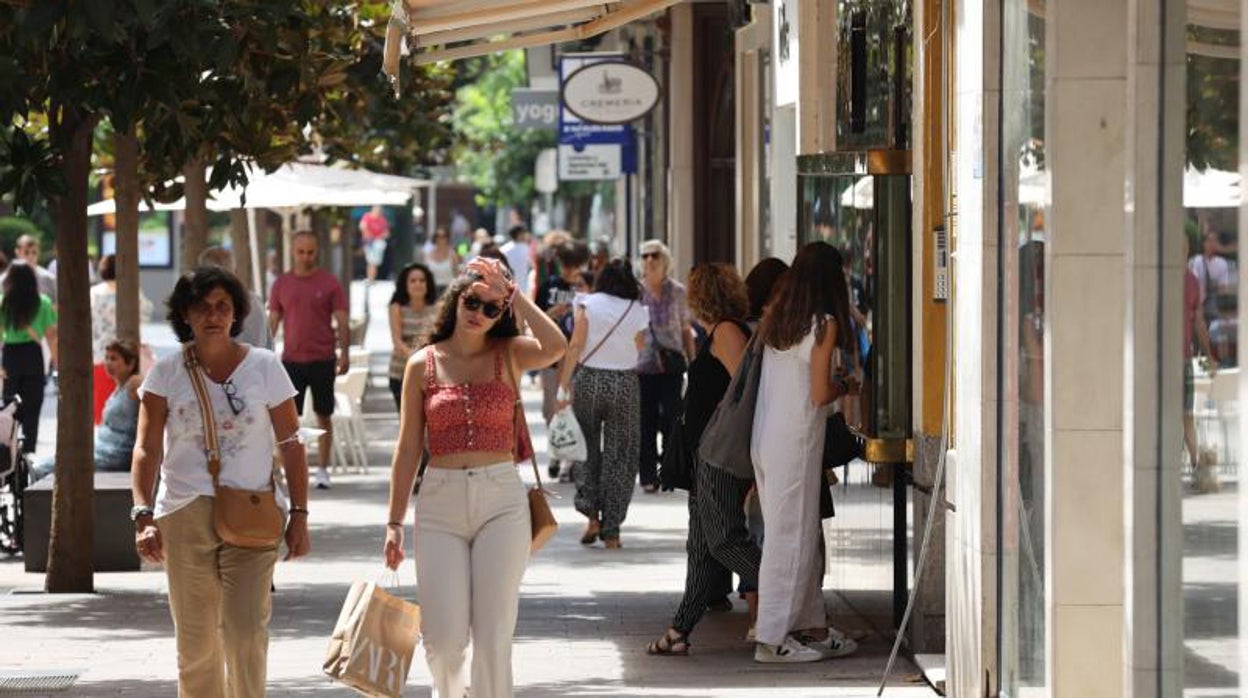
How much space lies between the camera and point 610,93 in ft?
81.5

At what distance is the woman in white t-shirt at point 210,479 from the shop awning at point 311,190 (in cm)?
991

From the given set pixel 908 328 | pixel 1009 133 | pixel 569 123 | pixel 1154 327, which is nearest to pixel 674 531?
pixel 908 328

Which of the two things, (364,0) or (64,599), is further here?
(364,0)

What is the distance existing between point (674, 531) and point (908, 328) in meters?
5.62

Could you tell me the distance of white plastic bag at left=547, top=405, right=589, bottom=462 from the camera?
47.3 feet

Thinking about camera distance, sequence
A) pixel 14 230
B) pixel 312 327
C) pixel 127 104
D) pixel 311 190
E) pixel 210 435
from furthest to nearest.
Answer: pixel 14 230 → pixel 311 190 → pixel 312 327 → pixel 127 104 → pixel 210 435

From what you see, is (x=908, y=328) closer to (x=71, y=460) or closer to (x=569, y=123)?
(x=71, y=460)

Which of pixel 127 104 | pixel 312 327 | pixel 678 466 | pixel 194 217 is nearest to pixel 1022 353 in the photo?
pixel 678 466

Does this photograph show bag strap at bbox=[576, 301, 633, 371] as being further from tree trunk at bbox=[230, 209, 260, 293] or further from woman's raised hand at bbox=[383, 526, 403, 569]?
woman's raised hand at bbox=[383, 526, 403, 569]

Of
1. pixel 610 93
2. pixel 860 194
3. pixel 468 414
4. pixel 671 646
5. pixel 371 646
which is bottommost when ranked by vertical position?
pixel 671 646

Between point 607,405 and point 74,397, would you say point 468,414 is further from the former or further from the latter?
point 607,405

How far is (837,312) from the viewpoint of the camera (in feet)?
33.8

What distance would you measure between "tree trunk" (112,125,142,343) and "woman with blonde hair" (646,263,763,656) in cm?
377

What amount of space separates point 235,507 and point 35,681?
92.8 inches
